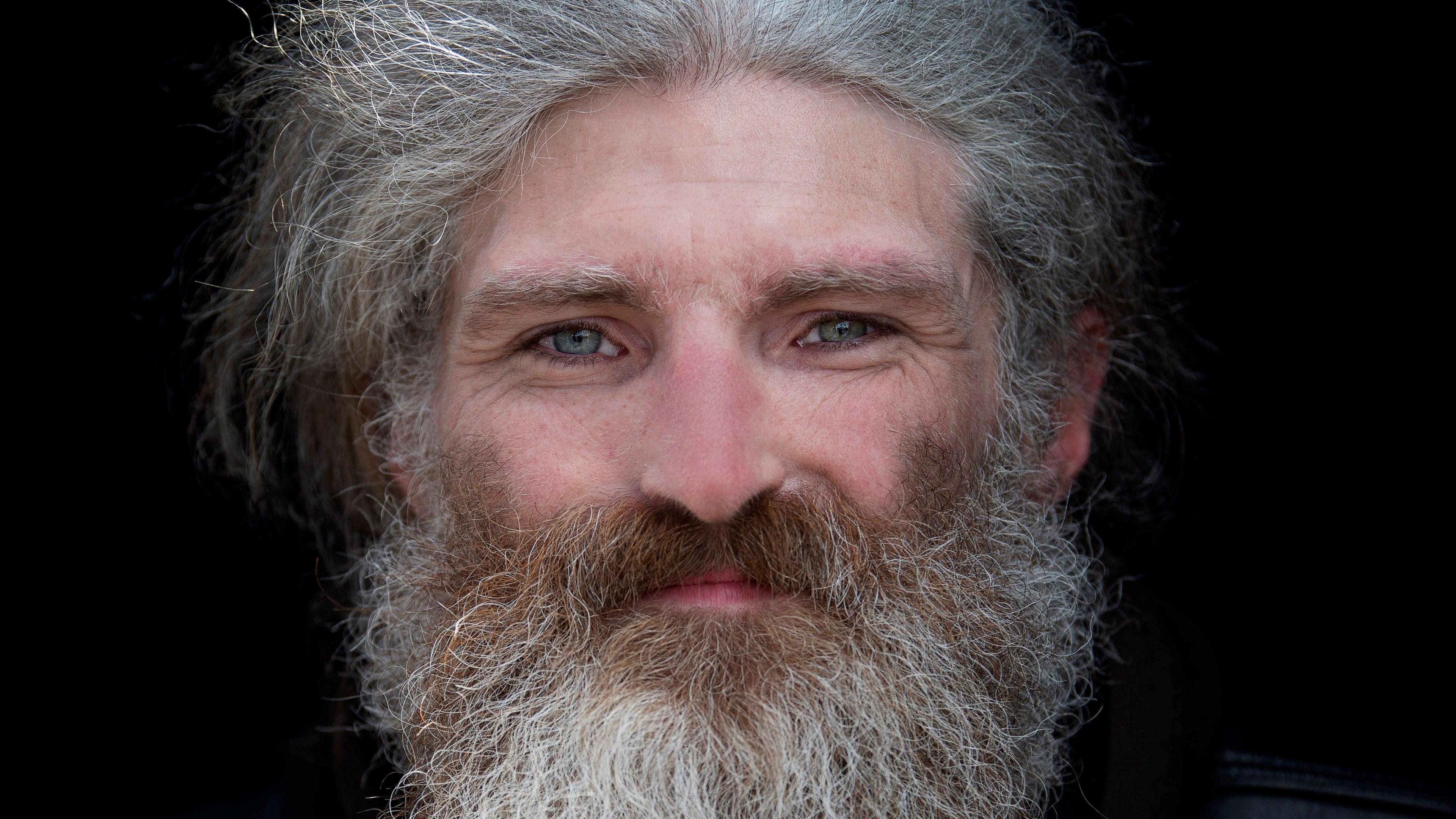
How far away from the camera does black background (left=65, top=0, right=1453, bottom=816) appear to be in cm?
295

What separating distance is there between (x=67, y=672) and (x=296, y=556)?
72 centimetres

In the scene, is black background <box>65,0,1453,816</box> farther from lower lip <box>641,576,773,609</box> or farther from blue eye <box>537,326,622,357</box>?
lower lip <box>641,576,773,609</box>

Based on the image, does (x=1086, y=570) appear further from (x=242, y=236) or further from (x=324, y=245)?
(x=242, y=236)

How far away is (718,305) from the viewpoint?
1783 millimetres

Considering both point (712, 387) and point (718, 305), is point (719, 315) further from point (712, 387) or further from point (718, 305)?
point (712, 387)

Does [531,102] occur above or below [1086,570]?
above

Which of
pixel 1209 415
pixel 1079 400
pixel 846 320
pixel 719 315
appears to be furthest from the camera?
pixel 1209 415

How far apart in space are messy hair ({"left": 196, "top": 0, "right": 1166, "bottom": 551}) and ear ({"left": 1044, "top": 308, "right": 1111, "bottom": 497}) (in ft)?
0.12

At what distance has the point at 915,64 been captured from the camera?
2.01 meters

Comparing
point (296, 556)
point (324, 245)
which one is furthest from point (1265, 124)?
point (296, 556)

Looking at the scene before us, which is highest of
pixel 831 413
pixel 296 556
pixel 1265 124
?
pixel 1265 124

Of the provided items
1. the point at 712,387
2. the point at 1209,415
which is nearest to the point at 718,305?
the point at 712,387

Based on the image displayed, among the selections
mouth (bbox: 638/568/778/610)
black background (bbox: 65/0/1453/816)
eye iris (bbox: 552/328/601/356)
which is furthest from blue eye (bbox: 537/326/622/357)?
black background (bbox: 65/0/1453/816)

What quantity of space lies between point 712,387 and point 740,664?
42 centimetres
